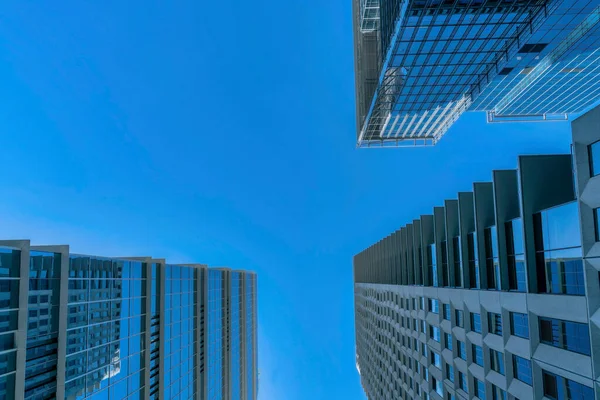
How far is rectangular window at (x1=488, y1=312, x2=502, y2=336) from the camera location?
2178cm

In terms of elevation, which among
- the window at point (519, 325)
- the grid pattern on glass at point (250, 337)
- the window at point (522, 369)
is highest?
the window at point (519, 325)

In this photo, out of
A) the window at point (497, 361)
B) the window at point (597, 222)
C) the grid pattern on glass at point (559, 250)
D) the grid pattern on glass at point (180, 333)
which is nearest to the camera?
the window at point (597, 222)

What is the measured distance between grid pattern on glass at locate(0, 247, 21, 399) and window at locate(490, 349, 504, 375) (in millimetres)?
23198

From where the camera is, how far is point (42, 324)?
1717 cm

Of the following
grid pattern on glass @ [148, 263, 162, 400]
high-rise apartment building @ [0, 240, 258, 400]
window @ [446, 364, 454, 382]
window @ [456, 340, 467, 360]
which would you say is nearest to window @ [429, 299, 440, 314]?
window @ [456, 340, 467, 360]

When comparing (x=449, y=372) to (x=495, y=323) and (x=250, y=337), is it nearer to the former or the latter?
(x=495, y=323)

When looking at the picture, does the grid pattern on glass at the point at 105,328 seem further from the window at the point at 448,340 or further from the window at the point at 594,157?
the window at the point at 594,157

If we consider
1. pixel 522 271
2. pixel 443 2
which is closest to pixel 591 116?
pixel 522 271

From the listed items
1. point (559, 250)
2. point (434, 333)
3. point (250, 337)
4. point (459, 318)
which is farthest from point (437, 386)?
point (250, 337)

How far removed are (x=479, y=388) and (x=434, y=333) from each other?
325 inches

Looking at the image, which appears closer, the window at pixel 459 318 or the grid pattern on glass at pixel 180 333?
the window at pixel 459 318

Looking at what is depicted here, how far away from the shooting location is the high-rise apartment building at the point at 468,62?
40.5 m

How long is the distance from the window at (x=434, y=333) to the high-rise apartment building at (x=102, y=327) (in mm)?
21813

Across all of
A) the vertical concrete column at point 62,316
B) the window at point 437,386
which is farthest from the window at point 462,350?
the vertical concrete column at point 62,316
